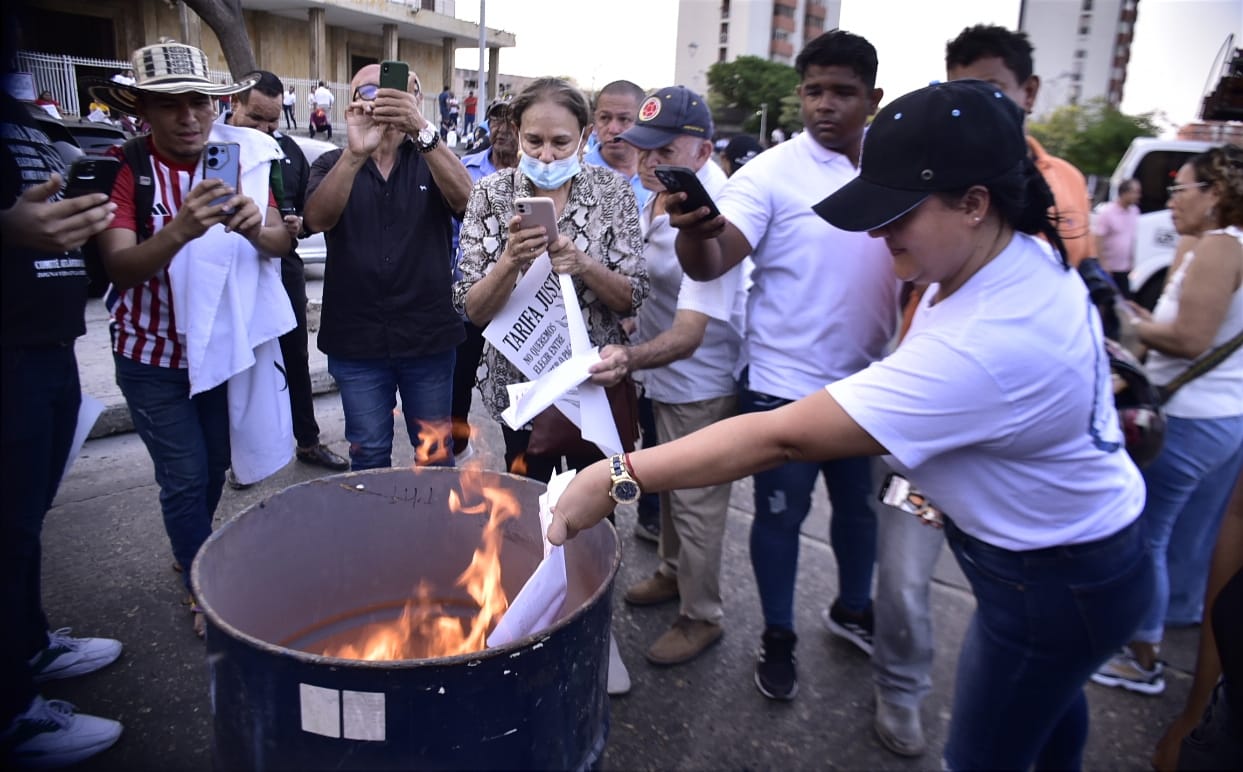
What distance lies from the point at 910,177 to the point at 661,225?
1.65 m

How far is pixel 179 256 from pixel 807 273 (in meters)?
→ 2.21

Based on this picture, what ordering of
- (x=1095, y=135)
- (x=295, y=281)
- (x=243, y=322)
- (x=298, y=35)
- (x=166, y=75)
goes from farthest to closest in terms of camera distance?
(x=1095, y=135)
(x=298, y=35)
(x=295, y=281)
(x=243, y=322)
(x=166, y=75)

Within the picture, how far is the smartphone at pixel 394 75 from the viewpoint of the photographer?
291 centimetres

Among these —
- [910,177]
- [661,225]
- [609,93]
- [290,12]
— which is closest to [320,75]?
[290,12]

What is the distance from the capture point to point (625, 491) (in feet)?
5.25

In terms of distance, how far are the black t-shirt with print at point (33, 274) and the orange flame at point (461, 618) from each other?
128cm

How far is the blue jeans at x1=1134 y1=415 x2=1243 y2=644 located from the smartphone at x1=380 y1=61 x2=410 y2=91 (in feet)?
10.4

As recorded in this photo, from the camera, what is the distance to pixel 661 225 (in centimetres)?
307

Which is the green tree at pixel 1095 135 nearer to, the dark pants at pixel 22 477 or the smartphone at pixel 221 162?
the smartphone at pixel 221 162

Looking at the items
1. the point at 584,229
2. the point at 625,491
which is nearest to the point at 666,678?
the point at 625,491

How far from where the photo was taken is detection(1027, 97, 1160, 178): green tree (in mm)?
32031

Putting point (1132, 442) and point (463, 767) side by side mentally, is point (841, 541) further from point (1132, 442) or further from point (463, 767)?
point (463, 767)

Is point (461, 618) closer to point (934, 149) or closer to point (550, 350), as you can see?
point (550, 350)

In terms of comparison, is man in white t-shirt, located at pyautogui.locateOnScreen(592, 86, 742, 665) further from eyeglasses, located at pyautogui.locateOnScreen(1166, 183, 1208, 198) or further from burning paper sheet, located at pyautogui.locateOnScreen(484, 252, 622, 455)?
eyeglasses, located at pyautogui.locateOnScreen(1166, 183, 1208, 198)
